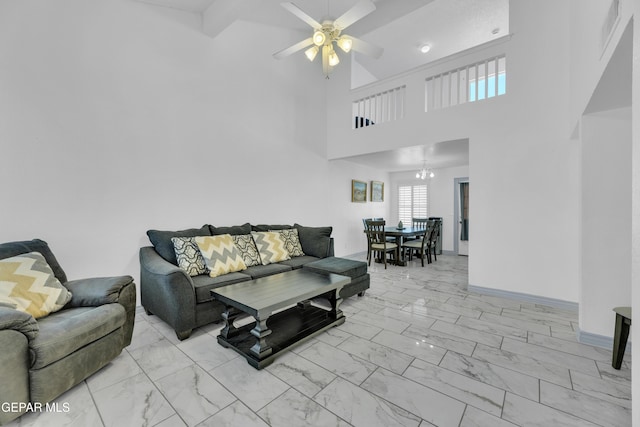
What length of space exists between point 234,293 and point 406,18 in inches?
213

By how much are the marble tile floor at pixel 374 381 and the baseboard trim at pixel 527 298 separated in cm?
47

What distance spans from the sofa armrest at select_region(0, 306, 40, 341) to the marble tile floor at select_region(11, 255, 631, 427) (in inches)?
19.6

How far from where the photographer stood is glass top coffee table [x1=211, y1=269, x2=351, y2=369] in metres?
2.04

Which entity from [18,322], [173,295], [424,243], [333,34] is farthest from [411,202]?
[18,322]

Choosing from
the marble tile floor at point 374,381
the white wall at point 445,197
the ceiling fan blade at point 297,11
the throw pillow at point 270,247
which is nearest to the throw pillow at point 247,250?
the throw pillow at point 270,247

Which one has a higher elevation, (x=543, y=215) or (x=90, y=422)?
(x=543, y=215)

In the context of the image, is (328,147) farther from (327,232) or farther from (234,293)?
(234,293)

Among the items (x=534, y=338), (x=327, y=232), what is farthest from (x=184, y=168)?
(x=534, y=338)

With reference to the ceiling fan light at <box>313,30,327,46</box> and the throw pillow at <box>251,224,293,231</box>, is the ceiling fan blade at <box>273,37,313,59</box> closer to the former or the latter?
the ceiling fan light at <box>313,30,327,46</box>

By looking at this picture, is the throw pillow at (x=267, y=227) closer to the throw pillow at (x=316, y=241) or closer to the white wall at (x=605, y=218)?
the throw pillow at (x=316, y=241)

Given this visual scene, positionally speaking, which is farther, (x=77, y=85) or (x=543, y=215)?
(x=543, y=215)

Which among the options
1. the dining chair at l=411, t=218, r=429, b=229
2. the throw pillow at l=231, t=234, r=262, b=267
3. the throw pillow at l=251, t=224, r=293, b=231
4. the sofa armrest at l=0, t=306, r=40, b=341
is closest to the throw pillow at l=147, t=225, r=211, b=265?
the throw pillow at l=231, t=234, r=262, b=267

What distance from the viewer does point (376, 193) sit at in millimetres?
6996

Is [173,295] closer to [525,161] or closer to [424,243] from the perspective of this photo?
[525,161]
